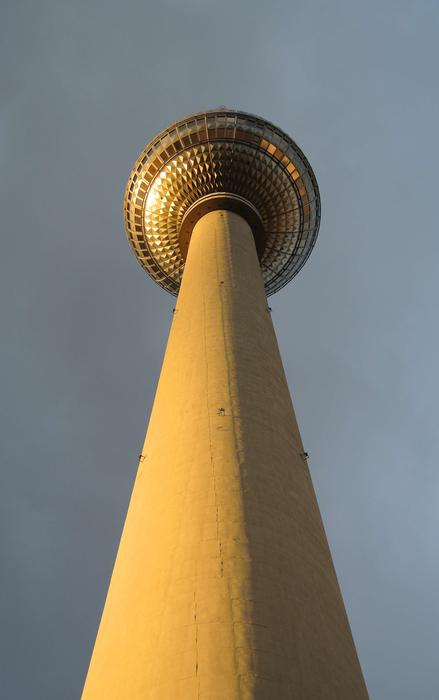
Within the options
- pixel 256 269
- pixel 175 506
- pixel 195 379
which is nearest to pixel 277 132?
pixel 256 269

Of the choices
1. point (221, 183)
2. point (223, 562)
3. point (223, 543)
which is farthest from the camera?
point (221, 183)

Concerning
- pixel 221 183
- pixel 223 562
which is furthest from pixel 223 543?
pixel 221 183

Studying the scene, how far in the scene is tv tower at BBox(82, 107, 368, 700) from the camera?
568 centimetres

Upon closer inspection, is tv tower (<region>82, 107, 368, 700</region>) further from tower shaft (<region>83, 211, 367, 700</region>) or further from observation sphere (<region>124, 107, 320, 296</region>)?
observation sphere (<region>124, 107, 320, 296</region>)

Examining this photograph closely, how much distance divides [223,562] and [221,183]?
46.9ft

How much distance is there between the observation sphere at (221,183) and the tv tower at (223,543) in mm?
5156

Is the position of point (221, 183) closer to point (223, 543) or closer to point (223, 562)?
point (223, 543)

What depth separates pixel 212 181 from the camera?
722 inches

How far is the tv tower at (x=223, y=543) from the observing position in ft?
18.6

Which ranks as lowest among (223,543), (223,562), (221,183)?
(223,562)

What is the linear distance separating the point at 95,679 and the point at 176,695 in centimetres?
157

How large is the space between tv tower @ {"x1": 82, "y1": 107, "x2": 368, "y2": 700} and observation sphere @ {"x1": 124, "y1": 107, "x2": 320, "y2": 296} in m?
5.16

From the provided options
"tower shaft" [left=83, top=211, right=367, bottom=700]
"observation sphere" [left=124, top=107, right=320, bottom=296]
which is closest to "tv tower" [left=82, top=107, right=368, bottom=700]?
"tower shaft" [left=83, top=211, right=367, bottom=700]

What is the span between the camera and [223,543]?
6691 mm
